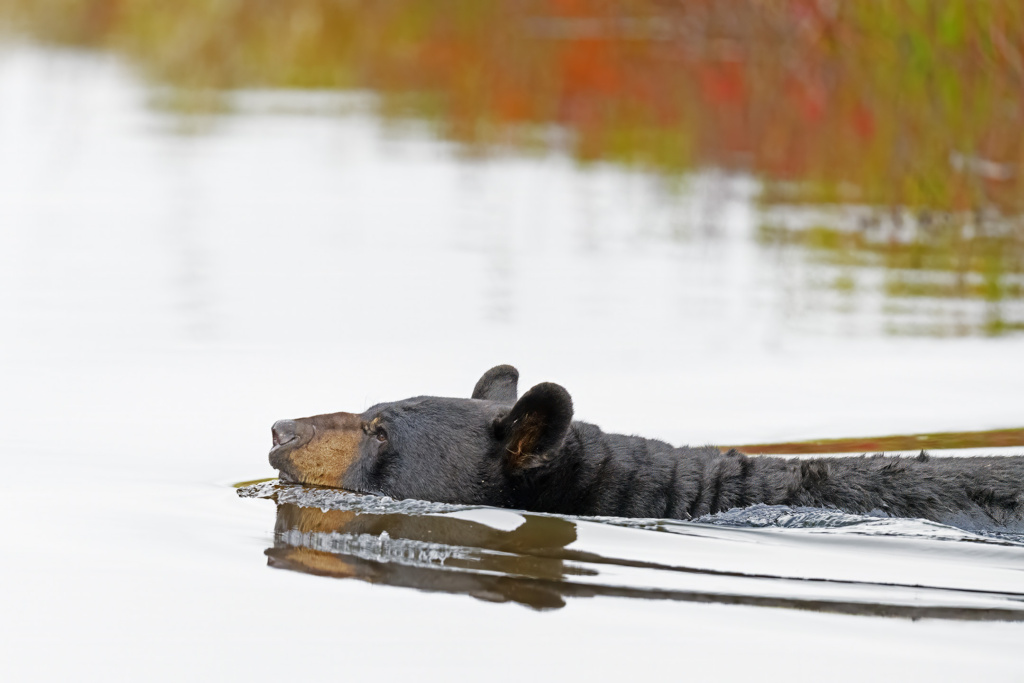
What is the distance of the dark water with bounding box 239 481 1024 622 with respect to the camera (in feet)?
19.5

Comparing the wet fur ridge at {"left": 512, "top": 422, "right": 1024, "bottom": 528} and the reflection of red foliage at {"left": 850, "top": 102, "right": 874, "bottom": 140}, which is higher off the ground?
the reflection of red foliage at {"left": 850, "top": 102, "right": 874, "bottom": 140}

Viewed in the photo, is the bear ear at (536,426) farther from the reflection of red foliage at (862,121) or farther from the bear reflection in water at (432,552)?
the reflection of red foliage at (862,121)

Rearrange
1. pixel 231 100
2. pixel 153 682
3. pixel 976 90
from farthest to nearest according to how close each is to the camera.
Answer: pixel 231 100
pixel 976 90
pixel 153 682

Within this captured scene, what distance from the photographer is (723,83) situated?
21.7 m

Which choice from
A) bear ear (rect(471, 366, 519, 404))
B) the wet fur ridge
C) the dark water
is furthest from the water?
bear ear (rect(471, 366, 519, 404))

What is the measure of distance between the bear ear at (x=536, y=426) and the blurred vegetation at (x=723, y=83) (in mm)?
5345

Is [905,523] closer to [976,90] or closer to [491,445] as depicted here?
[491,445]

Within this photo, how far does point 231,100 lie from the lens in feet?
78.5

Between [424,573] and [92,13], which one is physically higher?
[92,13]

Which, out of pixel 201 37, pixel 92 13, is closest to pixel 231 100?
pixel 201 37

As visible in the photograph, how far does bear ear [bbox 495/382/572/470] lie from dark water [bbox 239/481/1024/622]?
0.26 metres

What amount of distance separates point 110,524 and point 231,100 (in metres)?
17.8

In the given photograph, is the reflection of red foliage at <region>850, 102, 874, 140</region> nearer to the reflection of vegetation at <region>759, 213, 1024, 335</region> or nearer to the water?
the water

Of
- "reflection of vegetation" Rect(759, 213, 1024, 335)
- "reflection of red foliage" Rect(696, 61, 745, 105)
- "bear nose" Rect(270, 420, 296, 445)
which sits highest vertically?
"reflection of red foliage" Rect(696, 61, 745, 105)
